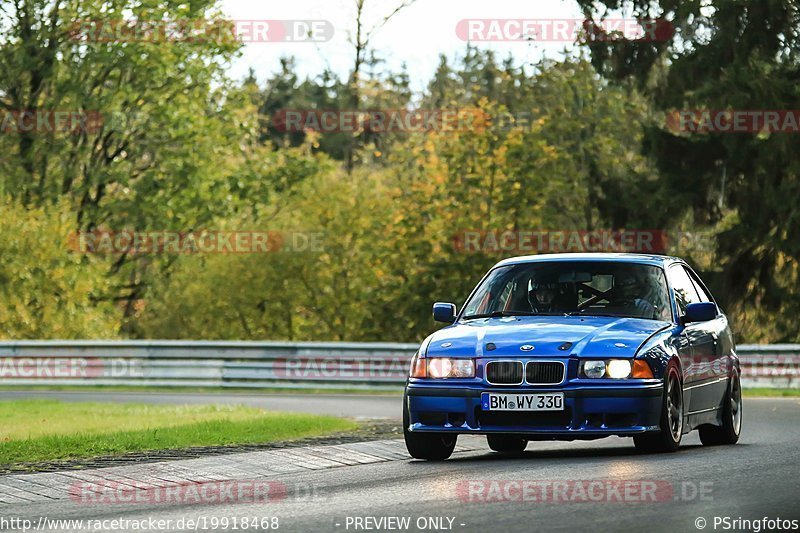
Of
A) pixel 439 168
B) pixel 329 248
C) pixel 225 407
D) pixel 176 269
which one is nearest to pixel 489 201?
pixel 439 168

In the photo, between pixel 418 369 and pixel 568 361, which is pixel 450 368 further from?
pixel 568 361

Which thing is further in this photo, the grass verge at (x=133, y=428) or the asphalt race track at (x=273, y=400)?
the asphalt race track at (x=273, y=400)

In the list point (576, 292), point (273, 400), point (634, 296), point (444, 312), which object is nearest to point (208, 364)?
point (273, 400)

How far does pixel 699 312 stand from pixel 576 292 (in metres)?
1.04

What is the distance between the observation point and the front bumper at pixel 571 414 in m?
11.8

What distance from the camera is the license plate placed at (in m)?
11.9

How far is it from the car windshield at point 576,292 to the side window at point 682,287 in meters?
0.24

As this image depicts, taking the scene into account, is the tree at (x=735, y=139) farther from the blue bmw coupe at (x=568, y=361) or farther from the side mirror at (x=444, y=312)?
the side mirror at (x=444, y=312)

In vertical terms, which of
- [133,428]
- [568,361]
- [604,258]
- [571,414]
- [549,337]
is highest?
[604,258]

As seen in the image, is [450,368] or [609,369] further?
[450,368]

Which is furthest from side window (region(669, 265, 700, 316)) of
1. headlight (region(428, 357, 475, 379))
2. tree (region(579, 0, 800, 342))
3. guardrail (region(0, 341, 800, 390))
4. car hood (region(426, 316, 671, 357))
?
tree (region(579, 0, 800, 342))

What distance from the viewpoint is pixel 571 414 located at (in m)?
11.9

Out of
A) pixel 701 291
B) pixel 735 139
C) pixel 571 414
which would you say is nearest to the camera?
pixel 571 414

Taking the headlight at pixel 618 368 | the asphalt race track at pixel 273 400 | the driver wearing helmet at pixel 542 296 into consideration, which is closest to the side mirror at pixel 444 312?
the driver wearing helmet at pixel 542 296
